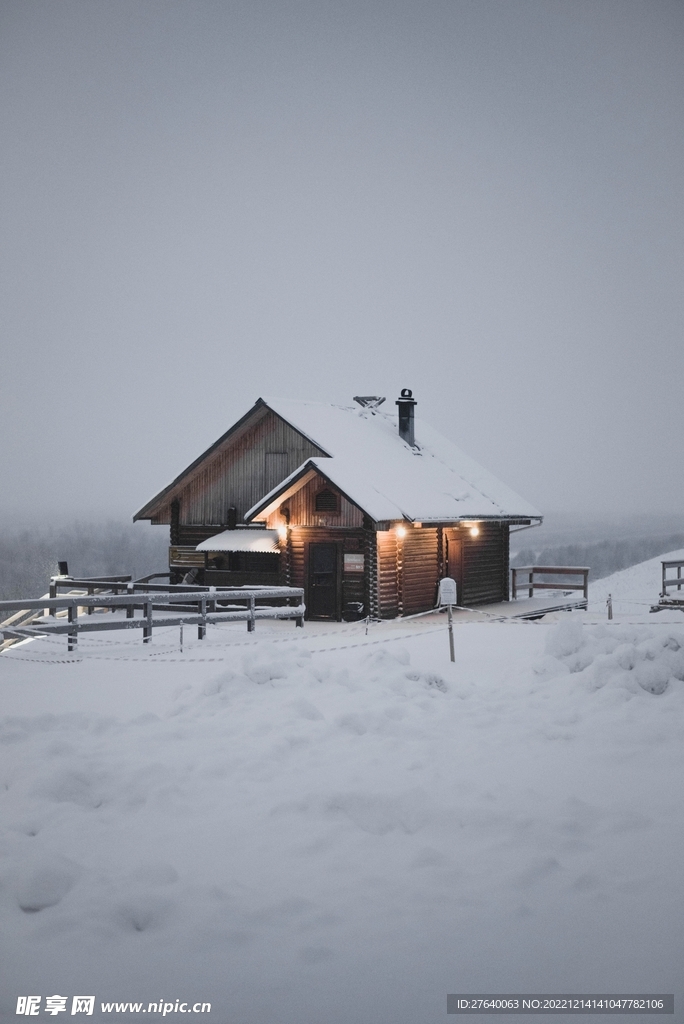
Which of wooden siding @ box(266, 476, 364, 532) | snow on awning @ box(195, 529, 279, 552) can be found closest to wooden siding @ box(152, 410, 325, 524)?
snow on awning @ box(195, 529, 279, 552)

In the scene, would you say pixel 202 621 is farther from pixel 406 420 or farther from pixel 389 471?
pixel 406 420

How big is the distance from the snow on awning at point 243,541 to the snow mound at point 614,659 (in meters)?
13.1

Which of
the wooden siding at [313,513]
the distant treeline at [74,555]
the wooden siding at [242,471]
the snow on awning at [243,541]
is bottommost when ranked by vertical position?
the distant treeline at [74,555]

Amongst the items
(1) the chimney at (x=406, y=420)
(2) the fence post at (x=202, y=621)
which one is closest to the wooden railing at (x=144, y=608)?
(2) the fence post at (x=202, y=621)

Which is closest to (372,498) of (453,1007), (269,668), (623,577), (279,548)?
(279,548)

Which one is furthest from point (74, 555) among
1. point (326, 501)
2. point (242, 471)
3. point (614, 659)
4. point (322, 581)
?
point (614, 659)

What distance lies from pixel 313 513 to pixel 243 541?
119 inches

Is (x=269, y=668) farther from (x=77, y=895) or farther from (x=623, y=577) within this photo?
(x=623, y=577)

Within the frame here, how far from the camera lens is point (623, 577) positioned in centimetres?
4725

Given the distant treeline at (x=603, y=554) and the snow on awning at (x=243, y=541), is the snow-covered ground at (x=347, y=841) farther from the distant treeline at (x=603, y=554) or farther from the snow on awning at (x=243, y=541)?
the distant treeline at (x=603, y=554)

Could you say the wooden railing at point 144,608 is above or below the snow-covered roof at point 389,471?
below

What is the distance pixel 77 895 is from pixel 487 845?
2937mm

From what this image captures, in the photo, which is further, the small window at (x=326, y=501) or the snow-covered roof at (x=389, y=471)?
the small window at (x=326, y=501)

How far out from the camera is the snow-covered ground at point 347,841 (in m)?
4.62
